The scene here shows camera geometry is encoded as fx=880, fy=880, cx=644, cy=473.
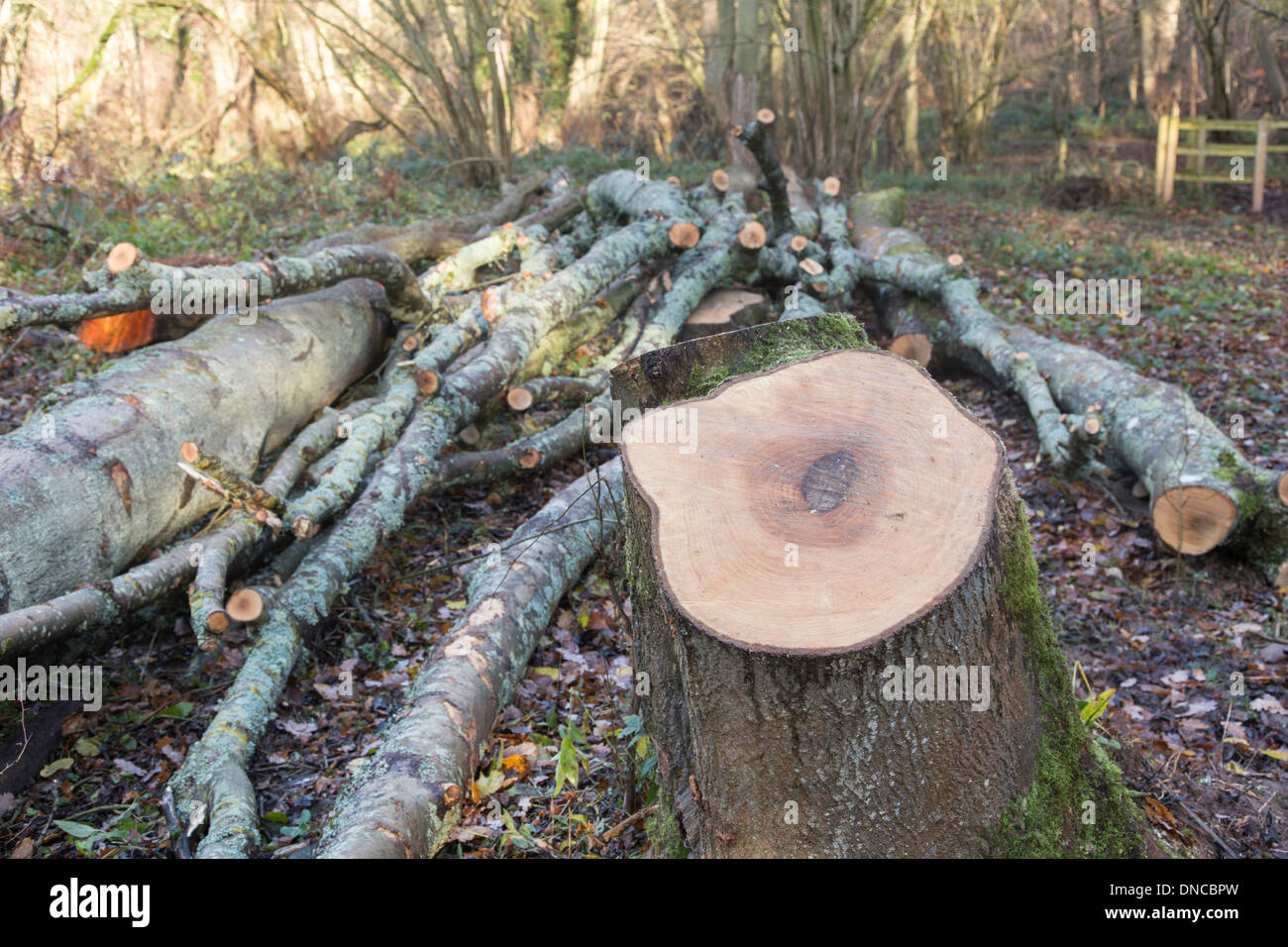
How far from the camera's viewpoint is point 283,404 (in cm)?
514

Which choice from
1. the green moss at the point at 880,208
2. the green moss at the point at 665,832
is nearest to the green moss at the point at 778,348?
the green moss at the point at 665,832

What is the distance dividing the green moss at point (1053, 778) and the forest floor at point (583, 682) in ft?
1.40

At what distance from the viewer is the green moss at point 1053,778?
222 cm

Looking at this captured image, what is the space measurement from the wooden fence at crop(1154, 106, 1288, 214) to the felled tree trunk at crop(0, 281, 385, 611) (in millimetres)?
11833

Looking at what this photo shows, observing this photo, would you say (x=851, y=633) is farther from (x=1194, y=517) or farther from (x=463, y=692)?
(x=1194, y=517)

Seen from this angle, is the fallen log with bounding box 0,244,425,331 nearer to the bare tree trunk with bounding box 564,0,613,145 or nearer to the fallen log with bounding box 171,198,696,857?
the fallen log with bounding box 171,198,696,857

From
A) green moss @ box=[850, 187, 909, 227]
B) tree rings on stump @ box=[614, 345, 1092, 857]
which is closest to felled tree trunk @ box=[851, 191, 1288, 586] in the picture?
green moss @ box=[850, 187, 909, 227]

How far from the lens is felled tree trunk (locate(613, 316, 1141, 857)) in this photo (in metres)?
1.98

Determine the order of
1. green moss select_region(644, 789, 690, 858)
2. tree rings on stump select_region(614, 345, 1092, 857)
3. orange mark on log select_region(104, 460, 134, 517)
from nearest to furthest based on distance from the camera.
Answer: tree rings on stump select_region(614, 345, 1092, 857) → green moss select_region(644, 789, 690, 858) → orange mark on log select_region(104, 460, 134, 517)

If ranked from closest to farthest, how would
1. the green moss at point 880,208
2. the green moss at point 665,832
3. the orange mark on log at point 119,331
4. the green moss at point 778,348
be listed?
the green moss at point 665,832 → the green moss at point 778,348 → the orange mark on log at point 119,331 → the green moss at point 880,208

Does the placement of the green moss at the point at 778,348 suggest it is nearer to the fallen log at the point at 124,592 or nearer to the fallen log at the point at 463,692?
the fallen log at the point at 463,692

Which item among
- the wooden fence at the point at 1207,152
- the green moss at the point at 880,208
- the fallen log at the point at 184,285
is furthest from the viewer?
the wooden fence at the point at 1207,152

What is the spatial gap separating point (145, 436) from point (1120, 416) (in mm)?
5250

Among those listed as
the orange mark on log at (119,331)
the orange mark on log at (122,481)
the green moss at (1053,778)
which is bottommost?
the green moss at (1053,778)
